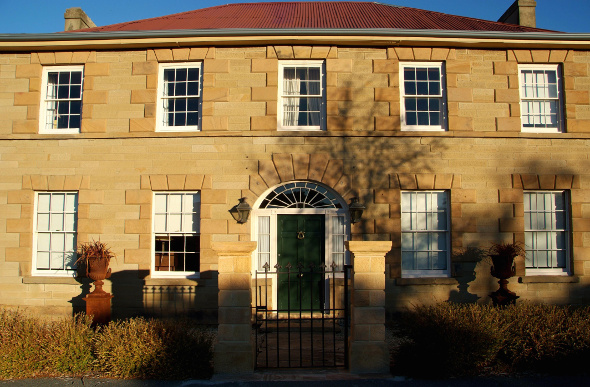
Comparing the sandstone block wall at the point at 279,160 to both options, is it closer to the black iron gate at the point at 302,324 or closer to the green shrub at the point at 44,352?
the black iron gate at the point at 302,324

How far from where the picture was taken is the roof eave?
10.5 metres

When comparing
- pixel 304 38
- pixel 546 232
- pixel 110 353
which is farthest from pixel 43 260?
pixel 546 232

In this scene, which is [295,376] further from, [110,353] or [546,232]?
[546,232]

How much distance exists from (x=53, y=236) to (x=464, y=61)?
421 inches

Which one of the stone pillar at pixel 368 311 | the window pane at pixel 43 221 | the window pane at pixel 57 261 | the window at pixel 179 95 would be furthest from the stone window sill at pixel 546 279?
the window pane at pixel 43 221

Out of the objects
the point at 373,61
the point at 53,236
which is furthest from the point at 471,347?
the point at 53,236

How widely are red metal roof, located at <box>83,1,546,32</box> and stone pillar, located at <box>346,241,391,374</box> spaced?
6719 mm

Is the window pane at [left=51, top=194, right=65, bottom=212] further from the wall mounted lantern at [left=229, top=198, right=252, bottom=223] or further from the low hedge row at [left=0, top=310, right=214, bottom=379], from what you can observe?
the low hedge row at [left=0, top=310, right=214, bottom=379]

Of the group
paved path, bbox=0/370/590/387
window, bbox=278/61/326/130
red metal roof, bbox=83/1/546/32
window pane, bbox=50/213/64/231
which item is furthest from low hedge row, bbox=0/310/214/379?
red metal roof, bbox=83/1/546/32

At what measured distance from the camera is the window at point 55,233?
10836 mm

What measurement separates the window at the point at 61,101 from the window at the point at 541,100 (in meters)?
10.8

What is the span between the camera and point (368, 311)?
6777 millimetres

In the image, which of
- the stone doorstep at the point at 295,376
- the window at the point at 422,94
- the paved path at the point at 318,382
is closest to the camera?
the paved path at the point at 318,382

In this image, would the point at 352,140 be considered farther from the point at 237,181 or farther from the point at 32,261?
the point at 32,261
